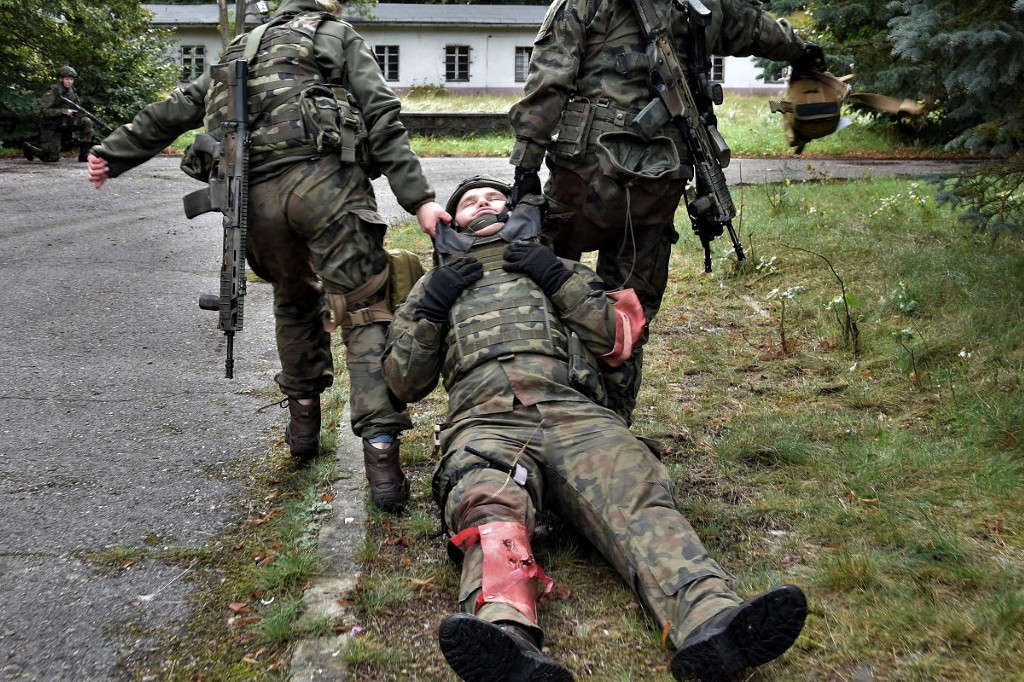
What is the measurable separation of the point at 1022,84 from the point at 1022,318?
1.44 metres

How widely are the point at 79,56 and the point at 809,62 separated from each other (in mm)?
22277

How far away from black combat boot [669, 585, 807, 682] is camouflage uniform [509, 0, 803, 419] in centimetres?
178

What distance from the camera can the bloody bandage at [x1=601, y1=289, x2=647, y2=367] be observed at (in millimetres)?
4004

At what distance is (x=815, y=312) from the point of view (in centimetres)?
678

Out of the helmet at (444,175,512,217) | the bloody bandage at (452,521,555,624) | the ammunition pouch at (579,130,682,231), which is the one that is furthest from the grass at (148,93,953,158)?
the bloody bandage at (452,521,555,624)

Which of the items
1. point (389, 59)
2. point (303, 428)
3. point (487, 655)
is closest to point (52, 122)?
point (303, 428)

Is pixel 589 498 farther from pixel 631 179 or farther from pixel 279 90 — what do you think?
pixel 279 90

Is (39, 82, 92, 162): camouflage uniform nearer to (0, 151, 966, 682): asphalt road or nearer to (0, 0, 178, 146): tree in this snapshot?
(0, 0, 178, 146): tree

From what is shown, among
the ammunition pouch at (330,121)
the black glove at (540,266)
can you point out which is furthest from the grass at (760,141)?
the black glove at (540,266)

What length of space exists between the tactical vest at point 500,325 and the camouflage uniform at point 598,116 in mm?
677

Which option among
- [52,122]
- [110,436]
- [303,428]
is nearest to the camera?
[303,428]

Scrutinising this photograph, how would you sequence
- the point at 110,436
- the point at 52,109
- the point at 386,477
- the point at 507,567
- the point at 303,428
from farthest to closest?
1. the point at 52,109
2. the point at 110,436
3. the point at 303,428
4. the point at 386,477
5. the point at 507,567

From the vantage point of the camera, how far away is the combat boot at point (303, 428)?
15.8 ft

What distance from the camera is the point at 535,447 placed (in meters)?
3.64
